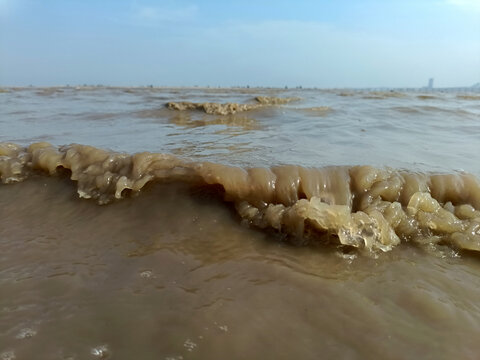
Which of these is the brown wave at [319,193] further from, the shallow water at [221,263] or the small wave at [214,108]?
the small wave at [214,108]

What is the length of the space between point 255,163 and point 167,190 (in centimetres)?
68

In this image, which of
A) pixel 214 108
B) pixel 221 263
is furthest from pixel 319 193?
pixel 214 108

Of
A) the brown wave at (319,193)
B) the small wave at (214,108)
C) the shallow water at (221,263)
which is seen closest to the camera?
the shallow water at (221,263)

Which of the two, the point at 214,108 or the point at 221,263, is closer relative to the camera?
the point at 221,263

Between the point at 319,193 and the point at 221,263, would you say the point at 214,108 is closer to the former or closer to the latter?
the point at 319,193

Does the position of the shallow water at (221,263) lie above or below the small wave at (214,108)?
below

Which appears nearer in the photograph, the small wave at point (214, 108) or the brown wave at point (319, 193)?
the brown wave at point (319, 193)

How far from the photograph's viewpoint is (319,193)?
227 centimetres

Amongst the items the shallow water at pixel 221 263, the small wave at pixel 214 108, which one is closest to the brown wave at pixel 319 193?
the shallow water at pixel 221 263

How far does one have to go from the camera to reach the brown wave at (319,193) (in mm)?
1937

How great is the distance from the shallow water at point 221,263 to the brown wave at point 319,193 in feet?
0.04

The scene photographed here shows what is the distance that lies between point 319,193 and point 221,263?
0.83 m

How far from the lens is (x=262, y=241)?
6.40 ft

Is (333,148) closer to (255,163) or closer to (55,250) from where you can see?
(255,163)
